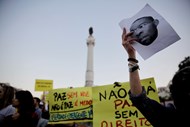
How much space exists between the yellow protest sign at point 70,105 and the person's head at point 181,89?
2775mm

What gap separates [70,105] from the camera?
14.4ft

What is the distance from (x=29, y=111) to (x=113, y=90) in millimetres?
1375

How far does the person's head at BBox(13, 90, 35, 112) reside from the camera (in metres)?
3.30

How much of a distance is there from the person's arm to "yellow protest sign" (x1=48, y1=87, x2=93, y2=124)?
225cm

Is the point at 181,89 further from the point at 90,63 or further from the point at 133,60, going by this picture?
the point at 90,63

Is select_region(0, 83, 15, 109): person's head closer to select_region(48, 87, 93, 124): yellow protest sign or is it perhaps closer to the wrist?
select_region(48, 87, 93, 124): yellow protest sign

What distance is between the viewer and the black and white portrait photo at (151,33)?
200 centimetres

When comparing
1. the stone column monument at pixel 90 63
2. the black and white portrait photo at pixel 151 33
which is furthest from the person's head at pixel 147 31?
the stone column monument at pixel 90 63

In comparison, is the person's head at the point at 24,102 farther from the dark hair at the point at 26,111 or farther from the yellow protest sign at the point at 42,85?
the yellow protest sign at the point at 42,85

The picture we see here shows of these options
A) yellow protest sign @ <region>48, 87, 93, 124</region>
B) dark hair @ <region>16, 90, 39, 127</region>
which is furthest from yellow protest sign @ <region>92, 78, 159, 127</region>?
dark hair @ <region>16, 90, 39, 127</region>

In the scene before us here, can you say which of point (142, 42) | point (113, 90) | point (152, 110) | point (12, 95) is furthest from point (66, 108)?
point (152, 110)

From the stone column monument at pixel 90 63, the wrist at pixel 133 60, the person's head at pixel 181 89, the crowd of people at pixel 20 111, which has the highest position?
the stone column monument at pixel 90 63

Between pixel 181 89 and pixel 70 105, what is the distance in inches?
131

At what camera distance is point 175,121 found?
1.39m
